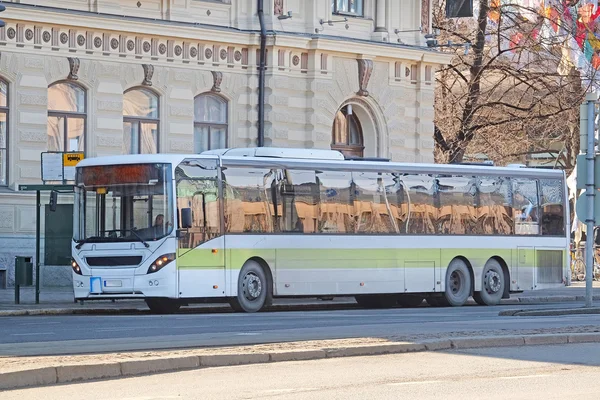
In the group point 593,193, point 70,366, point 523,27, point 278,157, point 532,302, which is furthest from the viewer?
point 523,27

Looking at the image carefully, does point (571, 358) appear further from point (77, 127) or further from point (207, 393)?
point (77, 127)

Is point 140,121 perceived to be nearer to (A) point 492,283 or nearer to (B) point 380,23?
(B) point 380,23

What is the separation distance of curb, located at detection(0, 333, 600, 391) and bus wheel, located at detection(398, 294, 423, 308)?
519 inches

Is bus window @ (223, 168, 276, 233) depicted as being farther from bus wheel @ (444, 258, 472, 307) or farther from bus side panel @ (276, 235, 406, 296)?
bus wheel @ (444, 258, 472, 307)

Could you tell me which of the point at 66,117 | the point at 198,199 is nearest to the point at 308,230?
the point at 198,199

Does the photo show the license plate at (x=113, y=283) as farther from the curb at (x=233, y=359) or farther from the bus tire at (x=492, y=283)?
the curb at (x=233, y=359)

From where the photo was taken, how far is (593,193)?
25.5m

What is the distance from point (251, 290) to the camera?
27.2 meters

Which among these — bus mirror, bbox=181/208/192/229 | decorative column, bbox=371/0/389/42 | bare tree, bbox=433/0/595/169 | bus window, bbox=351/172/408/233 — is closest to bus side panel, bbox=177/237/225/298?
bus mirror, bbox=181/208/192/229

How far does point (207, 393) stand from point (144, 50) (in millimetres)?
23415

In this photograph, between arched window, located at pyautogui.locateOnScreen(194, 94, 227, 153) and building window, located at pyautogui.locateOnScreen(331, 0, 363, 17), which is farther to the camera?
building window, located at pyautogui.locateOnScreen(331, 0, 363, 17)

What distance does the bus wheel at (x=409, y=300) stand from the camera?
31.7m

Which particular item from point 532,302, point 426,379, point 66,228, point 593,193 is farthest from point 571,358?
point 532,302

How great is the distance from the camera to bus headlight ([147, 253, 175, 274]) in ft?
85.2
